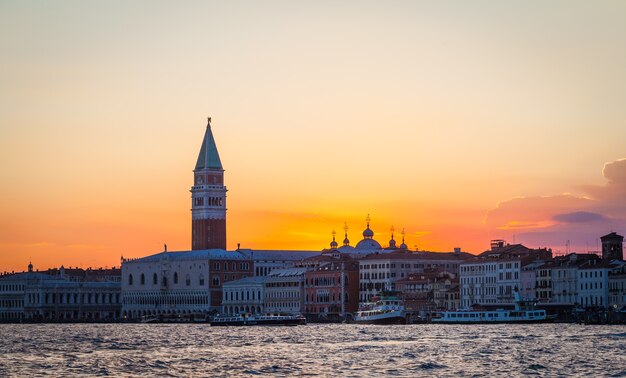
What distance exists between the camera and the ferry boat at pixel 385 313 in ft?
450

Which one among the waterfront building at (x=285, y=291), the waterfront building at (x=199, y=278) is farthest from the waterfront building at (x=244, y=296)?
the waterfront building at (x=199, y=278)

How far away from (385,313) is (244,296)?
51388 millimetres

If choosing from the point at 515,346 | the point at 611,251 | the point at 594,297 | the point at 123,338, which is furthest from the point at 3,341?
the point at 611,251

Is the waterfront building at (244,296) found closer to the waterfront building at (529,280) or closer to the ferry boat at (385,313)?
the ferry boat at (385,313)

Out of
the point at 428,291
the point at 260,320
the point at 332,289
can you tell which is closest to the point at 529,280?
the point at 428,291

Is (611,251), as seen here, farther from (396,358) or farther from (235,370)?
(235,370)

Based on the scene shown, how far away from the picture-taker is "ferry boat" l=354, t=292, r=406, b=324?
5404 inches

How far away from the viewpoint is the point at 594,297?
458 feet

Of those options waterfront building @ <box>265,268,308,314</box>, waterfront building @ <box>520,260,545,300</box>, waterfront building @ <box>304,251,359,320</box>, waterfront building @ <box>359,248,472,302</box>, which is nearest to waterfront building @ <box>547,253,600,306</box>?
waterfront building @ <box>520,260,545,300</box>

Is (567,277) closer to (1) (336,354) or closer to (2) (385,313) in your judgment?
(2) (385,313)

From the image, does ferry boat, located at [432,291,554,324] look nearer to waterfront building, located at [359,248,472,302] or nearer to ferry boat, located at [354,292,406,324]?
ferry boat, located at [354,292,406,324]

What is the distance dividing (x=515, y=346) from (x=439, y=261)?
83671 mm

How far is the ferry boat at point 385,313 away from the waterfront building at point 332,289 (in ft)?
82.5

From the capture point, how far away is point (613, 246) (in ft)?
498
